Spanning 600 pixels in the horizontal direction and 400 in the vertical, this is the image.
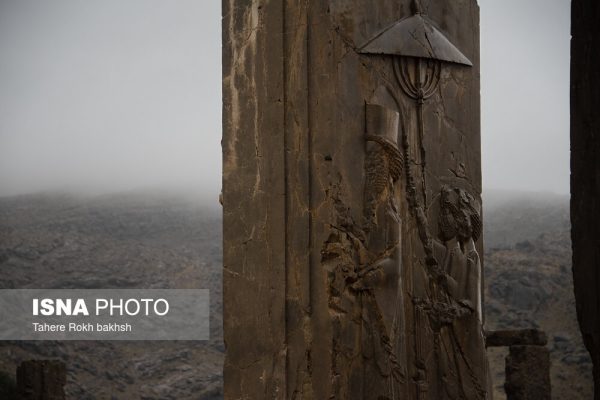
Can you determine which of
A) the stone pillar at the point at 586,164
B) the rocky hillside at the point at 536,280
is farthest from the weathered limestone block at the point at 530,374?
the stone pillar at the point at 586,164

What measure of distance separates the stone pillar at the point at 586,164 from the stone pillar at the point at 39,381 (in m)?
10.1

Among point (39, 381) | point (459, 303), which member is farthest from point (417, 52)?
point (39, 381)

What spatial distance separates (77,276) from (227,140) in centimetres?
1050

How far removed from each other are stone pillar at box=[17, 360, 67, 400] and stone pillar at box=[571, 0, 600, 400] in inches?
399

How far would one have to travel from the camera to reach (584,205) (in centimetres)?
483

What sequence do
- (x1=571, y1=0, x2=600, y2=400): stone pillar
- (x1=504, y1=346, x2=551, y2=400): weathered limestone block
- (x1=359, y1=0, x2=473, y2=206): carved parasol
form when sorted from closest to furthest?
(x1=571, y1=0, x2=600, y2=400): stone pillar < (x1=359, y1=0, x2=473, y2=206): carved parasol < (x1=504, y1=346, x2=551, y2=400): weathered limestone block

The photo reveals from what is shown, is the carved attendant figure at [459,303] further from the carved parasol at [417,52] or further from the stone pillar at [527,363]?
the stone pillar at [527,363]

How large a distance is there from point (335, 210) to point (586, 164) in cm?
305

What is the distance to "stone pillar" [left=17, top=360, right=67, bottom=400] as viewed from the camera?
13820 mm

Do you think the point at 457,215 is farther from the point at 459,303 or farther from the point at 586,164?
the point at 586,164

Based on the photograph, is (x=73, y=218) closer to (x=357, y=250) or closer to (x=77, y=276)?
(x=77, y=276)

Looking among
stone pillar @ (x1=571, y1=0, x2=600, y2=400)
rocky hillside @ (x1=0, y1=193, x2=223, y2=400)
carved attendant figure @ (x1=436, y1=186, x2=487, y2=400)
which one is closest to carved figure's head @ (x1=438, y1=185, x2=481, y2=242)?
carved attendant figure @ (x1=436, y1=186, x2=487, y2=400)

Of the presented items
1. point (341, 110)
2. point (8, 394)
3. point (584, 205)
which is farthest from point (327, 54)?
point (8, 394)

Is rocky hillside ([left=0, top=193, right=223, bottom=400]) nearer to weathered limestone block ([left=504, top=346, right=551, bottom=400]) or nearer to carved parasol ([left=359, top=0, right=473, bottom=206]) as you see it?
weathered limestone block ([left=504, top=346, right=551, bottom=400])
